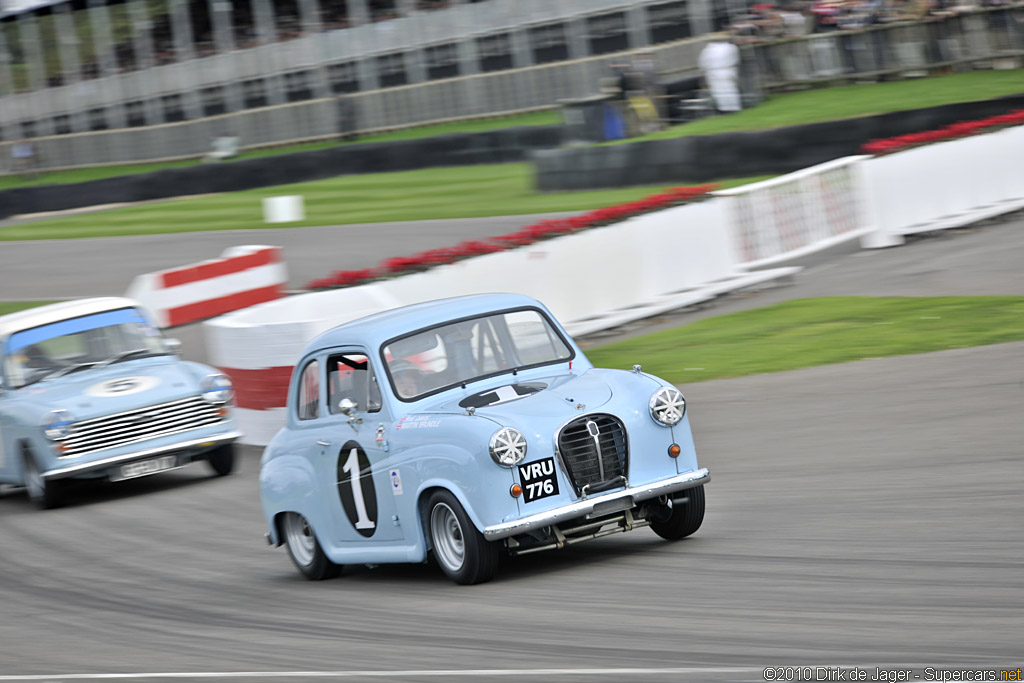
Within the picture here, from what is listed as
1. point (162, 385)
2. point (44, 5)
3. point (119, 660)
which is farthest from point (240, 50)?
point (119, 660)

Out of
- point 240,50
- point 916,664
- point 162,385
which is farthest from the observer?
point 240,50

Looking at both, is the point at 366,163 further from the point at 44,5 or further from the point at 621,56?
the point at 44,5

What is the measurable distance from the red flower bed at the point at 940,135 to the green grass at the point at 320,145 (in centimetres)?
1582

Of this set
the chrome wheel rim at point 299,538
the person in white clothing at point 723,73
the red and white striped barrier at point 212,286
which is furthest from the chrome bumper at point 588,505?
the person in white clothing at point 723,73

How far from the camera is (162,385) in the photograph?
1277 centimetres

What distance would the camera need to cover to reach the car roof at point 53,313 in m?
13.3

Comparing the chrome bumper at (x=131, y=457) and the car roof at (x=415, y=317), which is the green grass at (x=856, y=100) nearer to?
the chrome bumper at (x=131, y=457)

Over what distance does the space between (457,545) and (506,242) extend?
904cm

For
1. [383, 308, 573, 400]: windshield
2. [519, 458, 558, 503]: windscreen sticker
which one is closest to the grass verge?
[383, 308, 573, 400]: windshield

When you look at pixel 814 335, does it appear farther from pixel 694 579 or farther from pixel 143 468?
pixel 694 579

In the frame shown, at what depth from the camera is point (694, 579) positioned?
668 centimetres

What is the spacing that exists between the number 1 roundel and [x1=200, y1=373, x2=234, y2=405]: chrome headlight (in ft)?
16.3

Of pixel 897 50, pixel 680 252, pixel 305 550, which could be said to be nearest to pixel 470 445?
pixel 305 550

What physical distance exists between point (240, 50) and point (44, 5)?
8.18 meters
